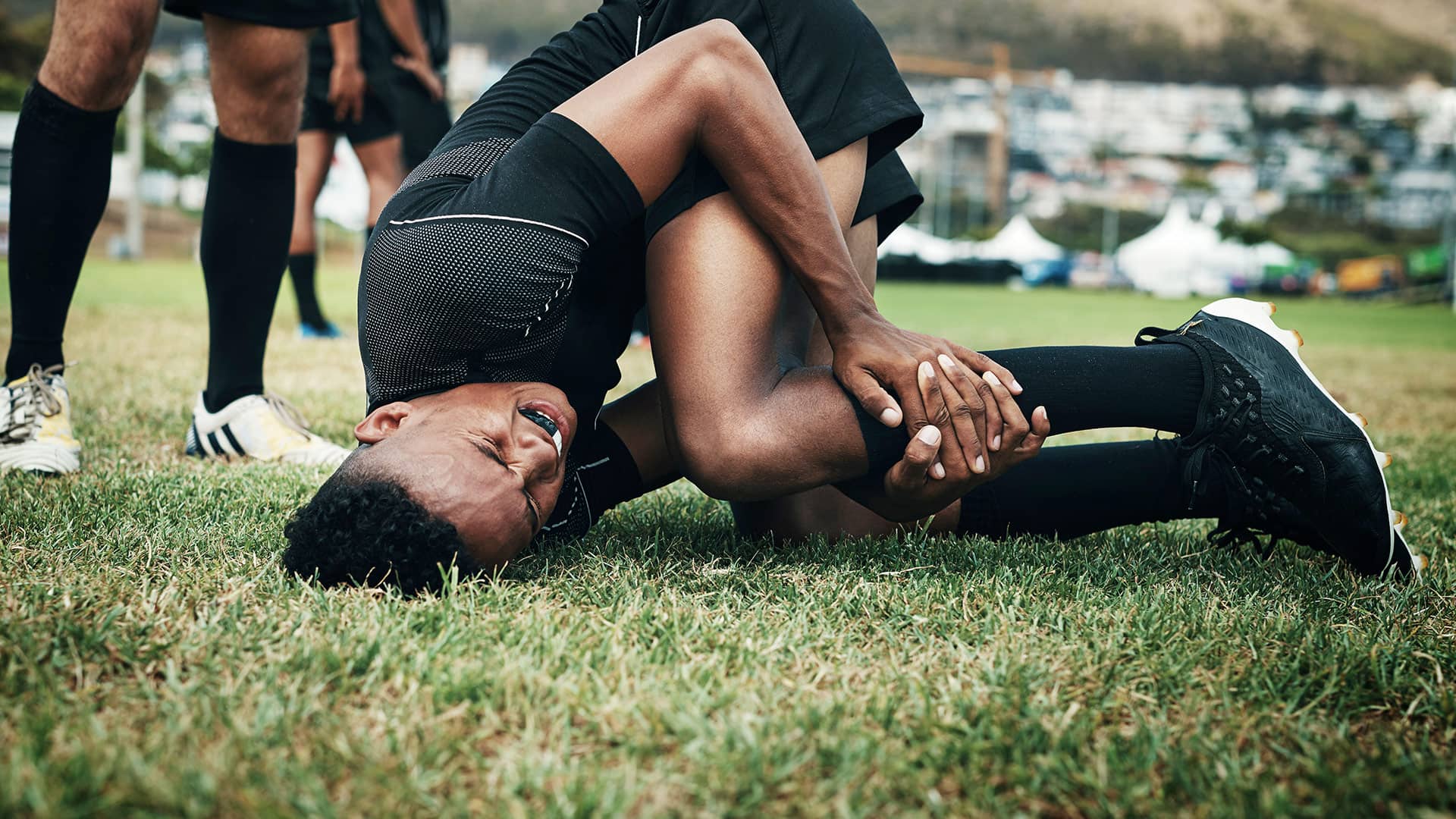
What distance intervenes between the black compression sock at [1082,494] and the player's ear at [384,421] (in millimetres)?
1149

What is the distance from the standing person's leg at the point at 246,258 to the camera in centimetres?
284

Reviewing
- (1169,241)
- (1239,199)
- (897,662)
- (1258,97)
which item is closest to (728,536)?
(897,662)

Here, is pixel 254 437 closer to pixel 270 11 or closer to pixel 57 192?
pixel 57 192

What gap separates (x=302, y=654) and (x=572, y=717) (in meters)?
0.38

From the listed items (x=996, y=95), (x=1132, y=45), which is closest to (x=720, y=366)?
(x=996, y=95)

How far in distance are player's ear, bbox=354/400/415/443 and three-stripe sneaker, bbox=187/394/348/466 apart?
1185 millimetres

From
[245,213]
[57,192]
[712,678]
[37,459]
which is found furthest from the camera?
[245,213]

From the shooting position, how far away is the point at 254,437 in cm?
286

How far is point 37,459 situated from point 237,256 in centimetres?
72

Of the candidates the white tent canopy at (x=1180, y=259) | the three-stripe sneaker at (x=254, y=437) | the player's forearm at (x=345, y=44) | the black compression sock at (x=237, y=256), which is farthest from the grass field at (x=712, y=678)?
the white tent canopy at (x=1180, y=259)

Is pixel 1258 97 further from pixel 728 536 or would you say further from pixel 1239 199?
pixel 728 536

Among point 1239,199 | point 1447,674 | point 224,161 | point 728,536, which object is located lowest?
point 1239,199

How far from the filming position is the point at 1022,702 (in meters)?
1.34

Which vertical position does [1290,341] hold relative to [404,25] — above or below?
below
